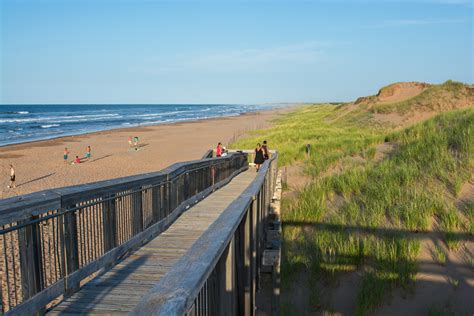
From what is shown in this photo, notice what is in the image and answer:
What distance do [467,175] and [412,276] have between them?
12.7 ft

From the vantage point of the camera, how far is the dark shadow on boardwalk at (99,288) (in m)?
4.58

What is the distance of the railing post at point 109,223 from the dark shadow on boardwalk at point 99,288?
0.39 m

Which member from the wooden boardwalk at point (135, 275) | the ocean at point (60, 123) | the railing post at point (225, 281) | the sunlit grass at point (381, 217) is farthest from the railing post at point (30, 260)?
the ocean at point (60, 123)

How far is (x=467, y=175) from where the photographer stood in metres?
9.19

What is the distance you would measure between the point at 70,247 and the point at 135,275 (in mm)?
1040

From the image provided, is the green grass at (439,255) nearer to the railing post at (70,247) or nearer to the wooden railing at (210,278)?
the wooden railing at (210,278)

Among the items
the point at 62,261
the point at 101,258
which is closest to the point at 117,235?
the point at 101,258

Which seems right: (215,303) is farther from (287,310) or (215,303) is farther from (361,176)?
(361,176)

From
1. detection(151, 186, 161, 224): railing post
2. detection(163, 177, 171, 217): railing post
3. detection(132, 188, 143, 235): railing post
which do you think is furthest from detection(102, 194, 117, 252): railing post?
detection(163, 177, 171, 217): railing post

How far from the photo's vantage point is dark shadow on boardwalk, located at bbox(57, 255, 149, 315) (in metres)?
4.58

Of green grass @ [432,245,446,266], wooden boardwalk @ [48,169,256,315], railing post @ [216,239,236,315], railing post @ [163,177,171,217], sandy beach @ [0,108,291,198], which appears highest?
railing post @ [216,239,236,315]

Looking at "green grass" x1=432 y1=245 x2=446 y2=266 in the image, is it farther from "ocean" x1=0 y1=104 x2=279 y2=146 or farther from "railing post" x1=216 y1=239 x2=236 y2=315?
"ocean" x1=0 y1=104 x2=279 y2=146

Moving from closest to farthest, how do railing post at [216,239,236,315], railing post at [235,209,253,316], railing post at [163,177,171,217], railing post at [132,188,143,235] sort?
1. railing post at [216,239,236,315]
2. railing post at [235,209,253,316]
3. railing post at [132,188,143,235]
4. railing post at [163,177,171,217]

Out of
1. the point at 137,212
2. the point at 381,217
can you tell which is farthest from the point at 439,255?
the point at 137,212
